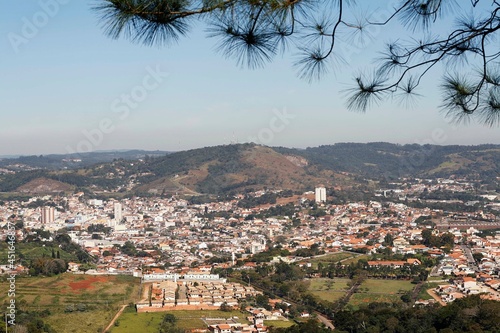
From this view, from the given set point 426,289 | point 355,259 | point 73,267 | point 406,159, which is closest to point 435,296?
point 426,289

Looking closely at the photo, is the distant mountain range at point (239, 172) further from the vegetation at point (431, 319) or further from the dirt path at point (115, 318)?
the vegetation at point (431, 319)

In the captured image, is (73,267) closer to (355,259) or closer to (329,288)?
(329,288)

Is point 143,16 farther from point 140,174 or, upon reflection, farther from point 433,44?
point 140,174

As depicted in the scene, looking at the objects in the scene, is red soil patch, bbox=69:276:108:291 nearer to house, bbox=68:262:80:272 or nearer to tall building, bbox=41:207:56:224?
house, bbox=68:262:80:272

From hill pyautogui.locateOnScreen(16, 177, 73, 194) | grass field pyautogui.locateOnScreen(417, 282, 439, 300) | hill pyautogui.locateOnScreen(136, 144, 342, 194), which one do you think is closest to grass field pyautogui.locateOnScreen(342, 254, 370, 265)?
grass field pyautogui.locateOnScreen(417, 282, 439, 300)

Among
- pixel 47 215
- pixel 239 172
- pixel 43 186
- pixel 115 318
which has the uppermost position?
pixel 239 172

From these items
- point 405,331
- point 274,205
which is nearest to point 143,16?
point 405,331

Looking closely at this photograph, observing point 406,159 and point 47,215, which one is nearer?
point 47,215
